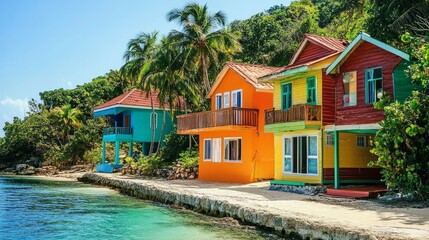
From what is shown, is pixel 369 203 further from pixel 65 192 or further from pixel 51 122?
pixel 51 122

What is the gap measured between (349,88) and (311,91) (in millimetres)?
2368

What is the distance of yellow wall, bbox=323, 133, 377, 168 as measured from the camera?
846 inches

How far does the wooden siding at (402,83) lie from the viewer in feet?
58.3

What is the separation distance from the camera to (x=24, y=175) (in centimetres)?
4788

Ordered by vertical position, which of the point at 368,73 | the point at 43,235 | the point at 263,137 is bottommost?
the point at 43,235

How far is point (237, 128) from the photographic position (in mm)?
26000

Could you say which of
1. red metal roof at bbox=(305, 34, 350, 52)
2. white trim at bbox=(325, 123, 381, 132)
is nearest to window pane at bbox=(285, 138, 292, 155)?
white trim at bbox=(325, 123, 381, 132)

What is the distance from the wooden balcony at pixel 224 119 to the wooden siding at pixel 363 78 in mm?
6661

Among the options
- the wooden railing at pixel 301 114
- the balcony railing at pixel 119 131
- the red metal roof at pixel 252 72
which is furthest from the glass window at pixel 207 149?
the balcony railing at pixel 119 131

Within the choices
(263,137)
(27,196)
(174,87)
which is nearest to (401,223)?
(263,137)

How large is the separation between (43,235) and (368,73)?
13705 millimetres

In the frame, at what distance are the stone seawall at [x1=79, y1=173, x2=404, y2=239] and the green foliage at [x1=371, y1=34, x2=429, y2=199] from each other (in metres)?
4.90

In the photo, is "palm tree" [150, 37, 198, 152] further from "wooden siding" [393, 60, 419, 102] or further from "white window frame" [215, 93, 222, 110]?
"wooden siding" [393, 60, 419, 102]

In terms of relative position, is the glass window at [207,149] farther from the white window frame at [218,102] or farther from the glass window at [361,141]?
the glass window at [361,141]
